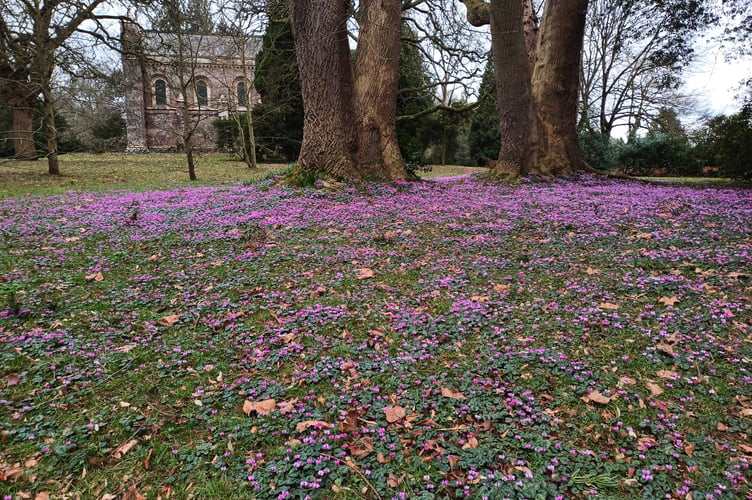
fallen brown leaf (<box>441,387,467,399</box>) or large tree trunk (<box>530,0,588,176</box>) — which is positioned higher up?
large tree trunk (<box>530,0,588,176</box>)

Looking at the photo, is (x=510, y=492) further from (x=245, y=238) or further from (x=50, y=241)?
(x=50, y=241)

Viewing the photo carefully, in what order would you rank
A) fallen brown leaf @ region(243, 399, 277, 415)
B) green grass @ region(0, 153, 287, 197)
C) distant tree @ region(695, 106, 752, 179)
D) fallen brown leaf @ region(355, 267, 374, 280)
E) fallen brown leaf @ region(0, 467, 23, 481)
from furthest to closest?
green grass @ region(0, 153, 287, 197), distant tree @ region(695, 106, 752, 179), fallen brown leaf @ region(355, 267, 374, 280), fallen brown leaf @ region(243, 399, 277, 415), fallen brown leaf @ region(0, 467, 23, 481)

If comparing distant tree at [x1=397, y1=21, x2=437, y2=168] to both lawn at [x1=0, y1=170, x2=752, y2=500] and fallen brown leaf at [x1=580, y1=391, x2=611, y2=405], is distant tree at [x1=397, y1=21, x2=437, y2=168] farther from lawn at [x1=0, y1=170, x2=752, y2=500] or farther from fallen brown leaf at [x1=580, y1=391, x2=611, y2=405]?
fallen brown leaf at [x1=580, y1=391, x2=611, y2=405]

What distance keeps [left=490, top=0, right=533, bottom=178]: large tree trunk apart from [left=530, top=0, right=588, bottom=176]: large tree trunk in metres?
0.41

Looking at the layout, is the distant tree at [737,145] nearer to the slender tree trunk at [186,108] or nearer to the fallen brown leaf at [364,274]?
the fallen brown leaf at [364,274]

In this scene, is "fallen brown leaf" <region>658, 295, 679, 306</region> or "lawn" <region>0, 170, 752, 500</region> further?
"fallen brown leaf" <region>658, 295, 679, 306</region>

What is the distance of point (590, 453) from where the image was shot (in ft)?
6.65

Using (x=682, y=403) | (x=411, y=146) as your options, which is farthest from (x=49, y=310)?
(x=411, y=146)

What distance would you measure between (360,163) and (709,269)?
6.70 metres

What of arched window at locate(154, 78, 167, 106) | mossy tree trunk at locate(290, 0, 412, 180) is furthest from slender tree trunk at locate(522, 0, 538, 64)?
arched window at locate(154, 78, 167, 106)

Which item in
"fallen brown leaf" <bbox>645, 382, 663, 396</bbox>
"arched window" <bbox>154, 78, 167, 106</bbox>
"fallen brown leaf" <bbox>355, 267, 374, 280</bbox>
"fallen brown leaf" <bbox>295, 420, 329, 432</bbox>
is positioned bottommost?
"fallen brown leaf" <bbox>295, 420, 329, 432</bbox>

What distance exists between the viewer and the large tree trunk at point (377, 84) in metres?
9.39

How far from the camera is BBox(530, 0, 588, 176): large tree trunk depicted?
11.4 m

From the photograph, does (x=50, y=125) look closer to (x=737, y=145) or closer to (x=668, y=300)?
(x=668, y=300)
